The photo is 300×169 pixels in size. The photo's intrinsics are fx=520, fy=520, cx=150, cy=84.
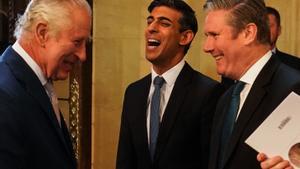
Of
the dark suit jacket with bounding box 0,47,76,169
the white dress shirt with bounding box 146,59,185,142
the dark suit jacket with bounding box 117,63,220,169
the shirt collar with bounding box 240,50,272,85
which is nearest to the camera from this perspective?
the dark suit jacket with bounding box 0,47,76,169

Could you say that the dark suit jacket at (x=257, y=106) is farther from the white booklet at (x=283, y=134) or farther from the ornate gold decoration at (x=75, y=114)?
the ornate gold decoration at (x=75, y=114)

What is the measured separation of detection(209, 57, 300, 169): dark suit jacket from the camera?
192 cm

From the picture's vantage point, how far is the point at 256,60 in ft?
6.72

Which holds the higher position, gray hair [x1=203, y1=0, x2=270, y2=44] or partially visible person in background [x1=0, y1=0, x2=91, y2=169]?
gray hair [x1=203, y1=0, x2=270, y2=44]

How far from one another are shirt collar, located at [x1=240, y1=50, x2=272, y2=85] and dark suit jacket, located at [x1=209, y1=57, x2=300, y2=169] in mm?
22

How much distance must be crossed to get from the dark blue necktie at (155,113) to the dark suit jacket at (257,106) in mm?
618

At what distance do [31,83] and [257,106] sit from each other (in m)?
0.84

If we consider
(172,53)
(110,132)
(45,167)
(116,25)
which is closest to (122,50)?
(116,25)

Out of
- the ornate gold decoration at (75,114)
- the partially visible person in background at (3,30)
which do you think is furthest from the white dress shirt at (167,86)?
the partially visible person in background at (3,30)

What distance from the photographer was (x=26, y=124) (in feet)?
5.15

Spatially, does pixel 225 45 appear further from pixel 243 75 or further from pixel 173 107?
pixel 173 107

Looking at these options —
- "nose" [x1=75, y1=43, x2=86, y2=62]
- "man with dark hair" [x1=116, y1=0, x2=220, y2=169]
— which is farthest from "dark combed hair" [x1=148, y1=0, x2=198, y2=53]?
"nose" [x1=75, y1=43, x2=86, y2=62]

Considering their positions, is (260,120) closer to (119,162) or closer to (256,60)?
(256,60)

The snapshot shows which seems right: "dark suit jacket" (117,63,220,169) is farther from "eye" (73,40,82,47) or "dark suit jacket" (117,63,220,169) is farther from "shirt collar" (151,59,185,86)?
"eye" (73,40,82,47)
